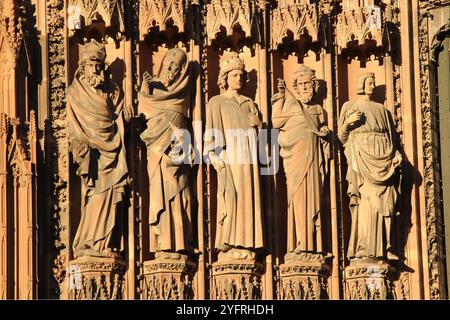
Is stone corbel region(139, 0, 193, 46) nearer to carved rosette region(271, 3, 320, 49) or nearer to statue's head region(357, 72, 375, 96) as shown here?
carved rosette region(271, 3, 320, 49)

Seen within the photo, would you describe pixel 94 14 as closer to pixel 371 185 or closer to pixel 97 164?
pixel 97 164

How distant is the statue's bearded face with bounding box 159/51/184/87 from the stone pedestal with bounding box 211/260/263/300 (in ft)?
6.41

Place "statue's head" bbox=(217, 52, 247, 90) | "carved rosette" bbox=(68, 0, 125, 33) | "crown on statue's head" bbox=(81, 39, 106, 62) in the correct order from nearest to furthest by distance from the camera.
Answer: "crown on statue's head" bbox=(81, 39, 106, 62) < "carved rosette" bbox=(68, 0, 125, 33) < "statue's head" bbox=(217, 52, 247, 90)

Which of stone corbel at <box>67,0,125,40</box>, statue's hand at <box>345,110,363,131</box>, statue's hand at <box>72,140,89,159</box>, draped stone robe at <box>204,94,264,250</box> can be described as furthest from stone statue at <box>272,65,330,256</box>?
statue's hand at <box>72,140,89,159</box>

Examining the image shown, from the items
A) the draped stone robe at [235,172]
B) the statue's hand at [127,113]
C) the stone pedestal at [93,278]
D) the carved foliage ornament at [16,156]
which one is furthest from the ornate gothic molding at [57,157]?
the draped stone robe at [235,172]

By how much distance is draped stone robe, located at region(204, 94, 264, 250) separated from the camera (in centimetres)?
2822

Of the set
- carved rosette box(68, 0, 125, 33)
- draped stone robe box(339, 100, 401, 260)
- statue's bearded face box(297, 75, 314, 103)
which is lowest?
draped stone robe box(339, 100, 401, 260)

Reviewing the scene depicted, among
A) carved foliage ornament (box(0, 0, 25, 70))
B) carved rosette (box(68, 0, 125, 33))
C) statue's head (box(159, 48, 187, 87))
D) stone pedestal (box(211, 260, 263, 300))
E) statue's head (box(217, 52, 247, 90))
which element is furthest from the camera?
statue's head (box(217, 52, 247, 90))

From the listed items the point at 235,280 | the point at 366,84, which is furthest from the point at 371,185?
the point at 235,280

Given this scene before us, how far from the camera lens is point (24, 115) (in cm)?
2803

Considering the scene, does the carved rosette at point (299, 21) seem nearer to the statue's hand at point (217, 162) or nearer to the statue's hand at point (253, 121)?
the statue's hand at point (253, 121)

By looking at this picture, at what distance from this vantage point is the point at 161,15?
93.8 ft

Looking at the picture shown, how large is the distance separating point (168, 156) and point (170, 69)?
3.10 feet
